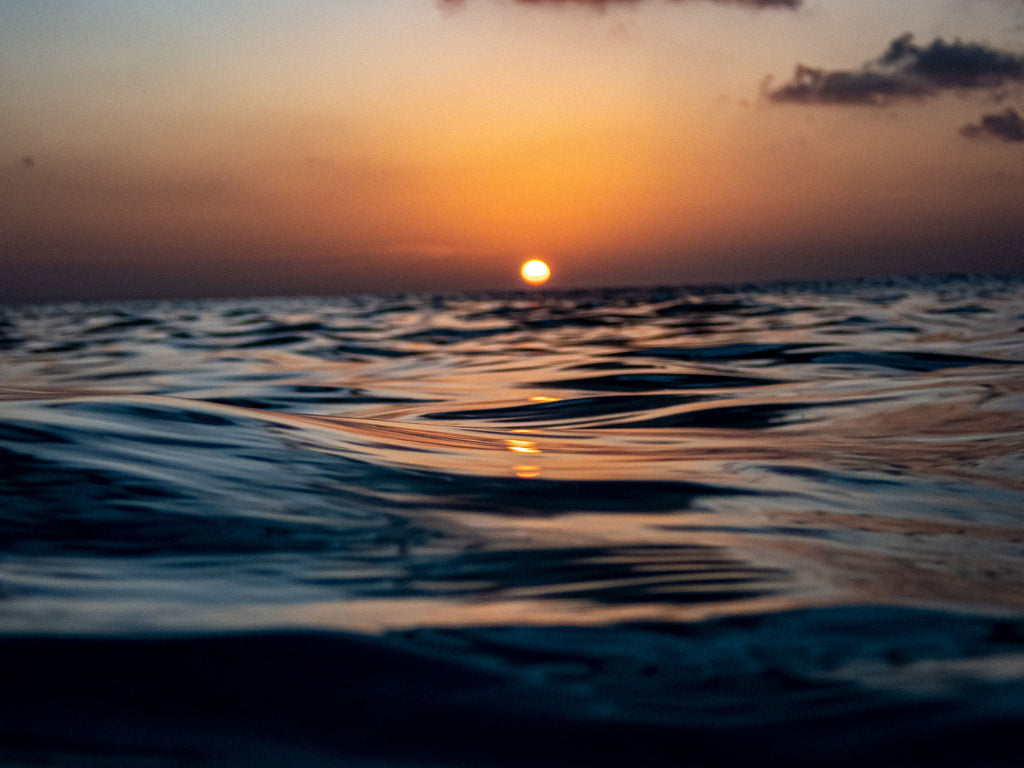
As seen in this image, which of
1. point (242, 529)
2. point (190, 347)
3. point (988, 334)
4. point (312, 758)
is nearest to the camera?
point (312, 758)

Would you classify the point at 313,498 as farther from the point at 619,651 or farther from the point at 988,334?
the point at 988,334

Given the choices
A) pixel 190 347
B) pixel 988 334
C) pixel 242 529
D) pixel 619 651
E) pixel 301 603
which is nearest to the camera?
pixel 619 651

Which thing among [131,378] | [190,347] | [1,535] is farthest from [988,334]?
[1,535]

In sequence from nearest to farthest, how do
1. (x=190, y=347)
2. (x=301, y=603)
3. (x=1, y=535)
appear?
(x=301, y=603) < (x=1, y=535) < (x=190, y=347)

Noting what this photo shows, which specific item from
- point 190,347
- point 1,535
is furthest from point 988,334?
point 1,535

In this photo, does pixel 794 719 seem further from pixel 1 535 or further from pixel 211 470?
pixel 211 470

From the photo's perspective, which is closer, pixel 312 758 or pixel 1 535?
pixel 312 758

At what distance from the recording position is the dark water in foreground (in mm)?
1054

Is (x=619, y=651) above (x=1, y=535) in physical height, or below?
below

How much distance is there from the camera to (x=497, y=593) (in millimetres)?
1515

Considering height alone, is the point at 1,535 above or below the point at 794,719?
above

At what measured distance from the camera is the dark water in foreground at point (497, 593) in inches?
41.5

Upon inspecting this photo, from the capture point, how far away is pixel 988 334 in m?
9.69

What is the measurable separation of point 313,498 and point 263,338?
38.0ft
